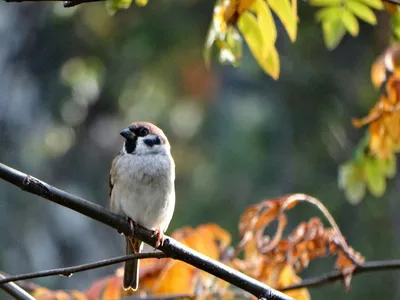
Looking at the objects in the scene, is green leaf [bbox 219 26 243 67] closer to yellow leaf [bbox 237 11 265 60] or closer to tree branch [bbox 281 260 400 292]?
yellow leaf [bbox 237 11 265 60]

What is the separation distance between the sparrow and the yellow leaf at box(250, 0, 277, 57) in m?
1.10

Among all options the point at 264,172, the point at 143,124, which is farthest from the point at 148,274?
the point at 264,172

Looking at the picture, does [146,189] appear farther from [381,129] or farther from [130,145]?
[381,129]

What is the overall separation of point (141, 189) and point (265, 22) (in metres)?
1.20

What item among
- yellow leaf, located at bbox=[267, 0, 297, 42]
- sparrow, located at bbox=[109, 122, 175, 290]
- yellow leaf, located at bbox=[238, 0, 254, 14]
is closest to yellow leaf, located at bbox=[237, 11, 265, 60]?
yellow leaf, located at bbox=[267, 0, 297, 42]

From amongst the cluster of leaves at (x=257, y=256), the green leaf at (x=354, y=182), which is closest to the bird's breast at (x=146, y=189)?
the cluster of leaves at (x=257, y=256)

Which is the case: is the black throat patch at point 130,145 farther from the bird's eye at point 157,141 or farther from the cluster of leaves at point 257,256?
the cluster of leaves at point 257,256

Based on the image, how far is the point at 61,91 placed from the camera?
7531mm

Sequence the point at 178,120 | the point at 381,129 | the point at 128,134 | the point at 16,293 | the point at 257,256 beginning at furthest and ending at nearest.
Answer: the point at 178,120 < the point at 128,134 < the point at 257,256 < the point at 381,129 < the point at 16,293

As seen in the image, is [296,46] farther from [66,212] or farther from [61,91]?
[66,212]

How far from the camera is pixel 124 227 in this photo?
1.97 meters

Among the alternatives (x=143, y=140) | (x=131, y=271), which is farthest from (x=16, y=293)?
(x=143, y=140)

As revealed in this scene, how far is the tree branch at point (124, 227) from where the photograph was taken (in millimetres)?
1809

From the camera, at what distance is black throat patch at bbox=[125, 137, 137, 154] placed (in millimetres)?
3201
